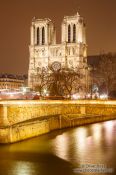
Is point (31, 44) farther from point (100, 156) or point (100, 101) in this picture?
point (100, 156)

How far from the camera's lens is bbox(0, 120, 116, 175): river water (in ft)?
80.9

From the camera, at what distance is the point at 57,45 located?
9625 cm

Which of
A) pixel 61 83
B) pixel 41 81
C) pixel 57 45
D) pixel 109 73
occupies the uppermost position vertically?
pixel 57 45

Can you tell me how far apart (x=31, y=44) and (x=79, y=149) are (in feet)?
230

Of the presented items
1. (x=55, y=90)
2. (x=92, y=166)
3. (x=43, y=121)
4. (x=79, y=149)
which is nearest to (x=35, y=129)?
(x=43, y=121)

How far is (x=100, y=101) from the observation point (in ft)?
160

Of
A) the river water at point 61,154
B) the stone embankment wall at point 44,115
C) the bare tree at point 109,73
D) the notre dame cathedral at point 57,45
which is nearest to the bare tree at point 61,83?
the bare tree at point 109,73

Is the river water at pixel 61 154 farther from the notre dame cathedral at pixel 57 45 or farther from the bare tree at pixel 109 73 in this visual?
the notre dame cathedral at pixel 57 45

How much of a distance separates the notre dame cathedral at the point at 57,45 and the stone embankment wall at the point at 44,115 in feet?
136

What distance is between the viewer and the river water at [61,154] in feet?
80.9

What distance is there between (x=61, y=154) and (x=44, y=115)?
17.5 metres

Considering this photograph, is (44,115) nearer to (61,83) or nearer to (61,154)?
(61,154)

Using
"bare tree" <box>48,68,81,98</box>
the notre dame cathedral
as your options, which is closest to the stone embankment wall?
"bare tree" <box>48,68,81,98</box>

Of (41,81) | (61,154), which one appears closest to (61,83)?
(41,81)
